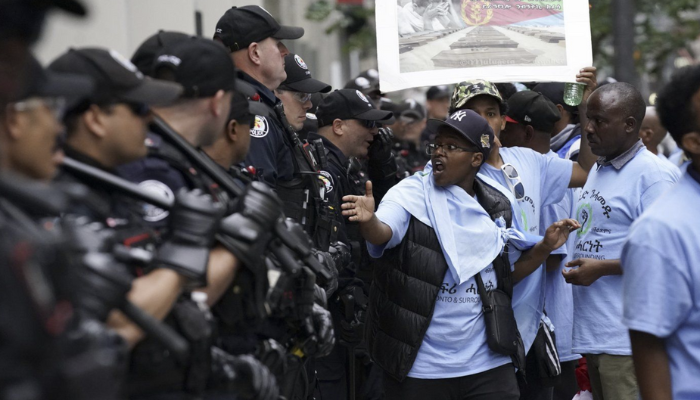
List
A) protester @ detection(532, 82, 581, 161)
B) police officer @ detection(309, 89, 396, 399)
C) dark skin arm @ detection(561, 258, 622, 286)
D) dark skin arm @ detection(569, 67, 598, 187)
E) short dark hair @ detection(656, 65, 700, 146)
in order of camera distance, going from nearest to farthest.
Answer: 1. short dark hair @ detection(656, 65, 700, 146)
2. dark skin arm @ detection(561, 258, 622, 286)
3. dark skin arm @ detection(569, 67, 598, 187)
4. police officer @ detection(309, 89, 396, 399)
5. protester @ detection(532, 82, 581, 161)

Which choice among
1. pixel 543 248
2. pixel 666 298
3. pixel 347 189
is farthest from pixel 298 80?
pixel 666 298

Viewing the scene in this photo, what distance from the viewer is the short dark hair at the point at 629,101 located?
18.2ft

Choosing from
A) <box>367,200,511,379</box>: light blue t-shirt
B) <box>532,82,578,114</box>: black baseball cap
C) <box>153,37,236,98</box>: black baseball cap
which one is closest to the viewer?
<box>153,37,236,98</box>: black baseball cap

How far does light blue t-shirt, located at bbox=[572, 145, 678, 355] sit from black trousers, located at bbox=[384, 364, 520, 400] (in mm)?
718

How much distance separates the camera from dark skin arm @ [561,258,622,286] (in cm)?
520

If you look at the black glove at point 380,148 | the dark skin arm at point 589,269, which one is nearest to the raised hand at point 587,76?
the dark skin arm at point 589,269

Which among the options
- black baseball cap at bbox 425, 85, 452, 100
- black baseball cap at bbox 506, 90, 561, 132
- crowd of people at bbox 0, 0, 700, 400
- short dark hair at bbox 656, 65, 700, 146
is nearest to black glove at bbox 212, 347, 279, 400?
crowd of people at bbox 0, 0, 700, 400

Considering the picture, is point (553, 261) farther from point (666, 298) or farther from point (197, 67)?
point (197, 67)

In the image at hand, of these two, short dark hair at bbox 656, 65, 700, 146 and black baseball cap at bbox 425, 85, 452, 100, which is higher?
short dark hair at bbox 656, 65, 700, 146

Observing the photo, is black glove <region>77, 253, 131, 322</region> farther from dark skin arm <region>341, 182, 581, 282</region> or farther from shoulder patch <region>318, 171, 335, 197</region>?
shoulder patch <region>318, 171, 335, 197</region>

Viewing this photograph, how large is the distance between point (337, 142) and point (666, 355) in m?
4.19

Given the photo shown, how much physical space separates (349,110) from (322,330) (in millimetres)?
3275

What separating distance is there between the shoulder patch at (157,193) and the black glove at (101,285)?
0.68 m

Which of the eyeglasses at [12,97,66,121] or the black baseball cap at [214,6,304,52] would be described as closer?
the eyeglasses at [12,97,66,121]
